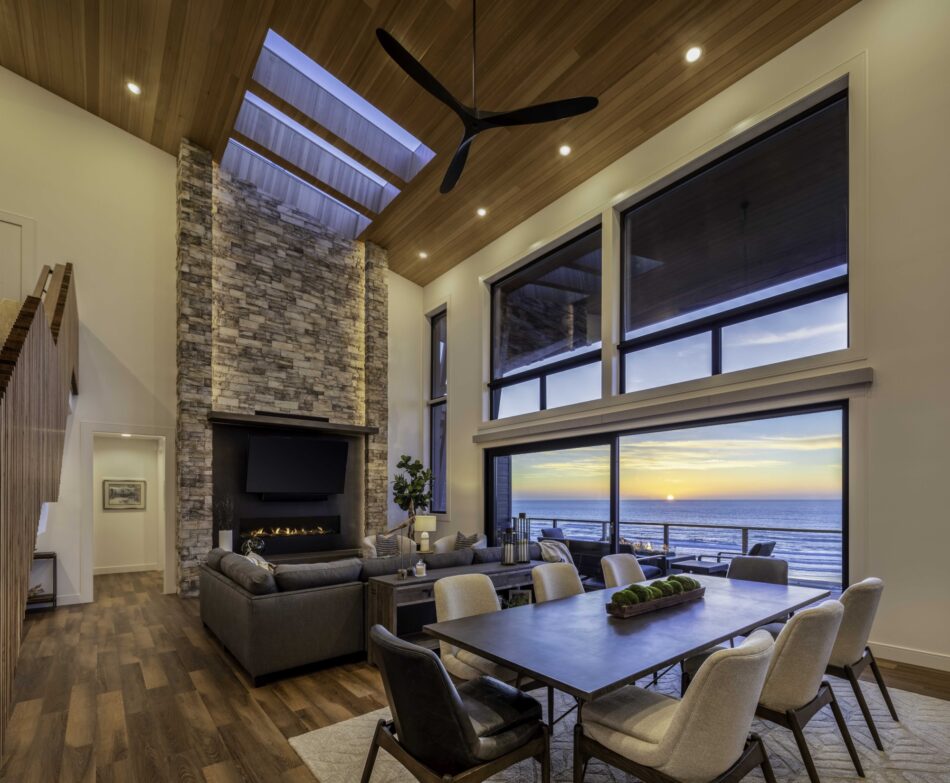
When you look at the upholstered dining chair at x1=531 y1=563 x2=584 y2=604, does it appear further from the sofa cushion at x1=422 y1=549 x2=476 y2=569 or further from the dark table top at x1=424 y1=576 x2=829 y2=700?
the sofa cushion at x1=422 y1=549 x2=476 y2=569

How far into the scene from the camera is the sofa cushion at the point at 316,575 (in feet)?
13.2

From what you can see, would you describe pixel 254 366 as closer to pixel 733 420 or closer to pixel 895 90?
pixel 733 420

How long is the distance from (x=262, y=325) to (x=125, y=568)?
462cm

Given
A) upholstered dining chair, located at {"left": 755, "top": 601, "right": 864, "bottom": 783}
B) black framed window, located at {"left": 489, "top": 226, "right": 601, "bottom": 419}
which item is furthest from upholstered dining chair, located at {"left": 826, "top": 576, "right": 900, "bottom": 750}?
black framed window, located at {"left": 489, "top": 226, "right": 601, "bottom": 419}

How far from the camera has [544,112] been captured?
397 centimetres

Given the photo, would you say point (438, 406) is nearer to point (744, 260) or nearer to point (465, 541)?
point (465, 541)

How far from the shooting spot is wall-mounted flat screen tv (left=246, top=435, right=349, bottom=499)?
792cm

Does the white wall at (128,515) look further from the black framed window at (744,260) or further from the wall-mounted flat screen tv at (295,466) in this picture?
the black framed window at (744,260)

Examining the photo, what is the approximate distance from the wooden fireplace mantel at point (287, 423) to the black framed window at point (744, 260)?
15.0ft

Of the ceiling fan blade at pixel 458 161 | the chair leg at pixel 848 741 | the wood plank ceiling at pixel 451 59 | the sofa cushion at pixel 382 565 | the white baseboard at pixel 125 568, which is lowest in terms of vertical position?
the white baseboard at pixel 125 568

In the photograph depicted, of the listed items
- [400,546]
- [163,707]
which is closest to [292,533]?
[400,546]

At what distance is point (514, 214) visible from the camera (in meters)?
7.95

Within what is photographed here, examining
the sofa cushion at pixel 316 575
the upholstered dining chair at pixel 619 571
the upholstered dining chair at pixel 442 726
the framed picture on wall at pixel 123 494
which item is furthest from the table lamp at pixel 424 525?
the framed picture on wall at pixel 123 494

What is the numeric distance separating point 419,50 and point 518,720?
5.95 m
